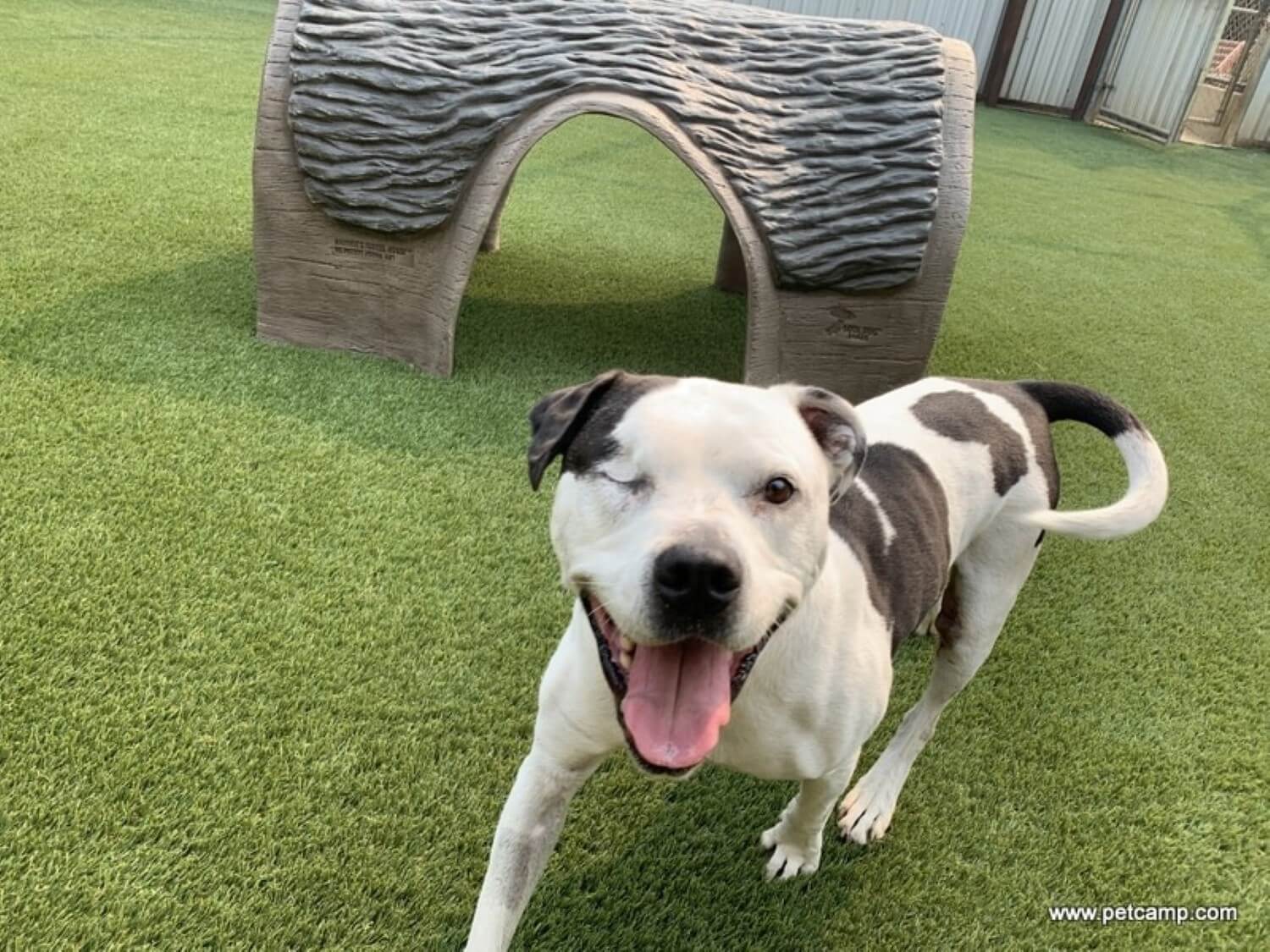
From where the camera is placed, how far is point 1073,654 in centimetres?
268

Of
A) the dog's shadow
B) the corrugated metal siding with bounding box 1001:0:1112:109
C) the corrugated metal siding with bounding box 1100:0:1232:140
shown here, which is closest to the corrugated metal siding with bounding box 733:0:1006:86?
the corrugated metal siding with bounding box 1001:0:1112:109

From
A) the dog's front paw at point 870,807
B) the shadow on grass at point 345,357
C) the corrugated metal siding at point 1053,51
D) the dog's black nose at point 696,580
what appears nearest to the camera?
the dog's black nose at point 696,580

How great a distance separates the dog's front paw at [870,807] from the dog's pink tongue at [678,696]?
32.5 inches

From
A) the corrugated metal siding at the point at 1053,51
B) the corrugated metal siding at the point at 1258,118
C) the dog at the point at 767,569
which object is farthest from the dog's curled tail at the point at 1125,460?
the corrugated metal siding at the point at 1258,118

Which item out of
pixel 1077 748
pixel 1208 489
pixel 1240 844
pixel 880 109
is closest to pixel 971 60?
pixel 880 109

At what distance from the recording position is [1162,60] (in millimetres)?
11250

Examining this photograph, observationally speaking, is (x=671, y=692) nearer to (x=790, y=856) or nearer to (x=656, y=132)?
(x=790, y=856)

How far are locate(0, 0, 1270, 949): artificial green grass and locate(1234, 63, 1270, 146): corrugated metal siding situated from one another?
365 inches

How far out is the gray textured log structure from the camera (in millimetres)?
3354

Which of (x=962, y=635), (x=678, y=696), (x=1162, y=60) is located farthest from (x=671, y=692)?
(x=1162, y=60)

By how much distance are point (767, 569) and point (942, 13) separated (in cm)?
1309

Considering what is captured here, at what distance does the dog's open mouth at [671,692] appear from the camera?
4.54 ft

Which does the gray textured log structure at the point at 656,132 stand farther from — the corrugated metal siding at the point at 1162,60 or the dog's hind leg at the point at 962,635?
the corrugated metal siding at the point at 1162,60

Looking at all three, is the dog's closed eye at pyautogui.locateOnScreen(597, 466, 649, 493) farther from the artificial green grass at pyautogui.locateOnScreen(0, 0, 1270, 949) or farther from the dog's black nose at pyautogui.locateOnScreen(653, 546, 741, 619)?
the artificial green grass at pyautogui.locateOnScreen(0, 0, 1270, 949)
